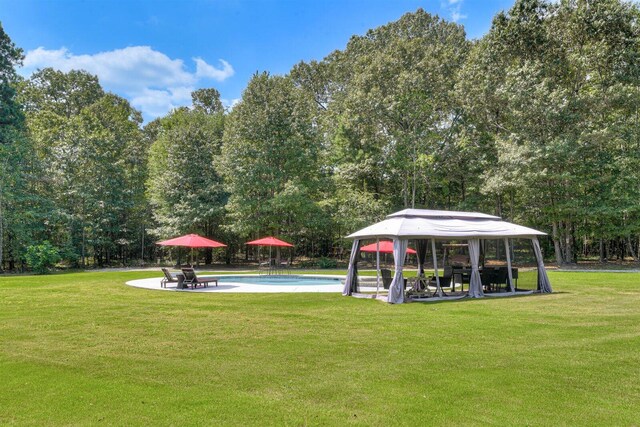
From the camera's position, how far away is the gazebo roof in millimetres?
12973

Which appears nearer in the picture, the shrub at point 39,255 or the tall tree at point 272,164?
the shrub at point 39,255

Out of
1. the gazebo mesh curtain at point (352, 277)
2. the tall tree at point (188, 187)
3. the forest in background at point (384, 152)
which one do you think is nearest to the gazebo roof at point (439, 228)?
the gazebo mesh curtain at point (352, 277)

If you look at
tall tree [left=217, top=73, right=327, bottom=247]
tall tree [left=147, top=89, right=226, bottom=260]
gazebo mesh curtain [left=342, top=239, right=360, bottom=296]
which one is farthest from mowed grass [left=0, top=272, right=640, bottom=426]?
tall tree [left=147, top=89, right=226, bottom=260]

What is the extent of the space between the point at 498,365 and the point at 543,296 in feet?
28.2

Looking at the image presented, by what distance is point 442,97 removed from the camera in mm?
31234

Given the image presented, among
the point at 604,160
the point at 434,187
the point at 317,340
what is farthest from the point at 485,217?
the point at 434,187

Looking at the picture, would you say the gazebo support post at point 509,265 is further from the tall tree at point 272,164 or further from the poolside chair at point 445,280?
the tall tree at point 272,164

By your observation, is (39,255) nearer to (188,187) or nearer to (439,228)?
(188,187)

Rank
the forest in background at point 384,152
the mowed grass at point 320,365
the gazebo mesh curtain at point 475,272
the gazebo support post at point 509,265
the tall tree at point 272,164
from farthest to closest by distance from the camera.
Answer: the tall tree at point 272,164, the forest in background at point 384,152, the gazebo support post at point 509,265, the gazebo mesh curtain at point 475,272, the mowed grass at point 320,365

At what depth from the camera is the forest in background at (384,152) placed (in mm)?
25953

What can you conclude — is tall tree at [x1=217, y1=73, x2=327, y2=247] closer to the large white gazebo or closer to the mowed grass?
the large white gazebo

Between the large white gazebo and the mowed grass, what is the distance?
102 inches

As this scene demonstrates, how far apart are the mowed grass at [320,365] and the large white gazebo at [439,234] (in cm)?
259

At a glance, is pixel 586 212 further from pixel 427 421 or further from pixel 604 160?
pixel 427 421
